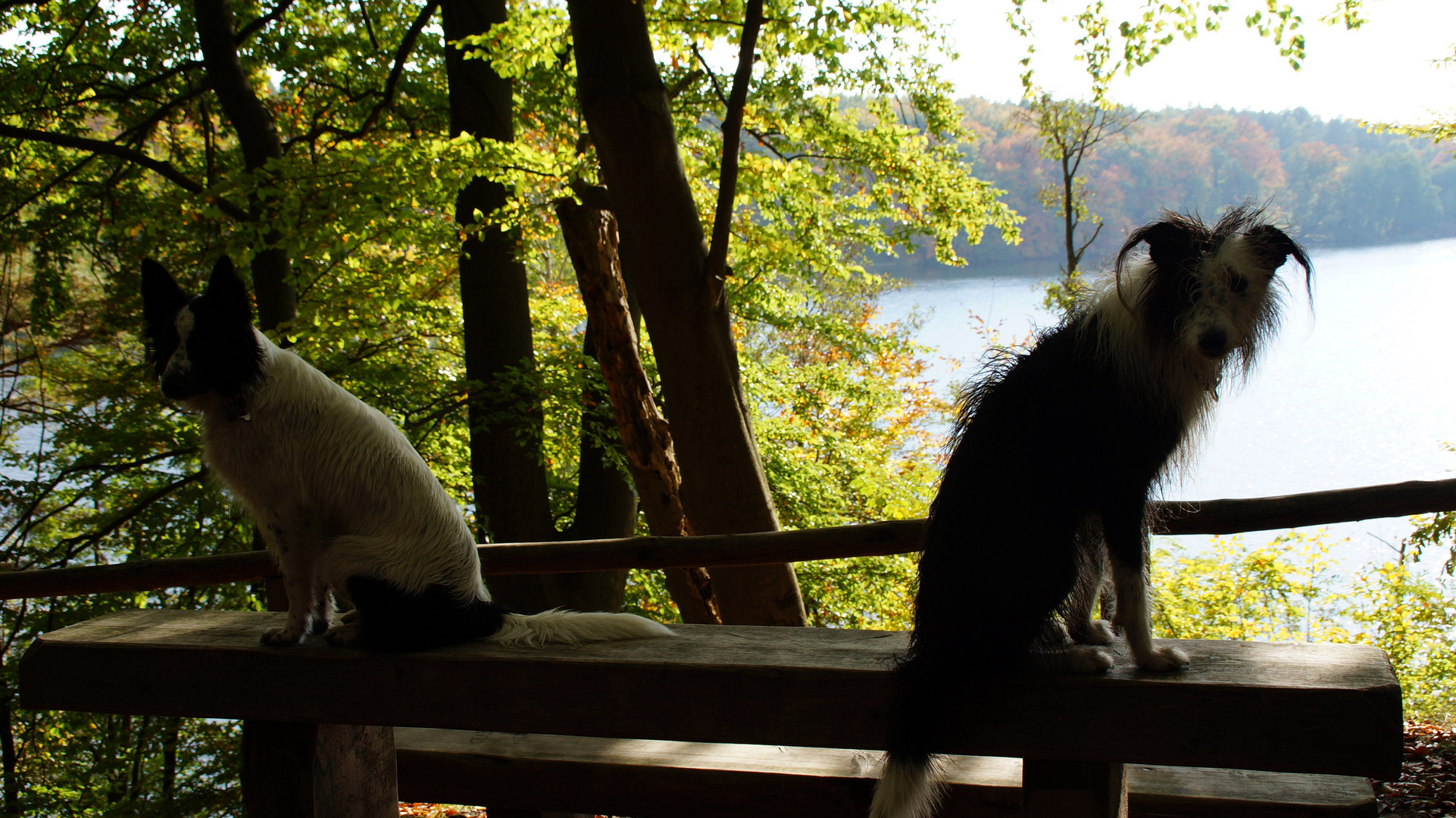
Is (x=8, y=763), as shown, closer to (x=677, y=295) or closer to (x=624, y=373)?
(x=624, y=373)

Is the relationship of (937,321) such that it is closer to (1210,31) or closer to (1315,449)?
(1315,449)

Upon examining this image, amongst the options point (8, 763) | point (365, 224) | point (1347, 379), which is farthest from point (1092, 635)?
point (1347, 379)

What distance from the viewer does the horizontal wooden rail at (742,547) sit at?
8.20ft

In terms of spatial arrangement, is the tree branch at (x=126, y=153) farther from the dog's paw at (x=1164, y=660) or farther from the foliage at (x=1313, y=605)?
the foliage at (x=1313, y=605)

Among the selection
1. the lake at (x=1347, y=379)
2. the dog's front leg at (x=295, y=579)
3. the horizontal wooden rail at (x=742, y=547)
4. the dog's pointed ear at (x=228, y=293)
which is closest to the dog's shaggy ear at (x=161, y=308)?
the dog's pointed ear at (x=228, y=293)

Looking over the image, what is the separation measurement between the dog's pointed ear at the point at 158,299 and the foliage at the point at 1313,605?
25.4ft

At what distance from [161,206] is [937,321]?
16314 millimetres

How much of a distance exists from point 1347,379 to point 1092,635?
18.1 m

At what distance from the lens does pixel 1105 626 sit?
6.31 ft

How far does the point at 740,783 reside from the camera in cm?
252

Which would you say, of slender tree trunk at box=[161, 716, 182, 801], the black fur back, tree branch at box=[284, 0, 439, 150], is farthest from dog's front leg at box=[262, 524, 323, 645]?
slender tree trunk at box=[161, 716, 182, 801]

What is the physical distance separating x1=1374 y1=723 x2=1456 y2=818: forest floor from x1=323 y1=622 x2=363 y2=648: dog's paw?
359 cm

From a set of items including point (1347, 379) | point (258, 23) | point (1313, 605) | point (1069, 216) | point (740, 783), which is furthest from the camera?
point (1347, 379)

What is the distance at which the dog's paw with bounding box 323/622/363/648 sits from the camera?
6.89 ft
